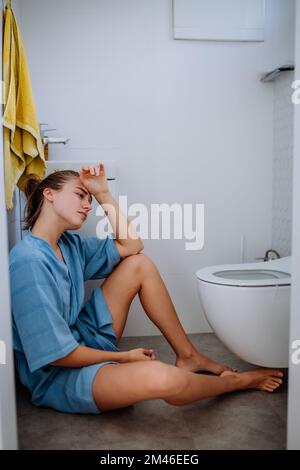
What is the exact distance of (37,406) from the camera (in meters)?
1.62

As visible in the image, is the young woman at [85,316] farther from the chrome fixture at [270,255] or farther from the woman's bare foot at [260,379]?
the chrome fixture at [270,255]

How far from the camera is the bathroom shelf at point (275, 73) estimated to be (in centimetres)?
221

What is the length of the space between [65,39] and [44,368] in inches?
60.6

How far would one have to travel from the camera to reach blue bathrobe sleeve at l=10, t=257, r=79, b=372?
1379mm

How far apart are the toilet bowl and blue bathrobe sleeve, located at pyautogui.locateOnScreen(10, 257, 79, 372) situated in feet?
1.92

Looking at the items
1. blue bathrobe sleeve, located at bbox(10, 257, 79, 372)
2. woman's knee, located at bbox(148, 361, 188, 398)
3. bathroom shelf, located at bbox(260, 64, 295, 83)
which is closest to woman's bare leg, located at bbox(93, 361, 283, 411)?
woman's knee, located at bbox(148, 361, 188, 398)

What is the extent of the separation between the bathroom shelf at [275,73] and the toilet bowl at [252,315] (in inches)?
41.4

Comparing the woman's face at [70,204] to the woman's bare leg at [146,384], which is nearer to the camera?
the woman's bare leg at [146,384]

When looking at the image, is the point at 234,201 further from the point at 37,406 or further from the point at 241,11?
the point at 37,406

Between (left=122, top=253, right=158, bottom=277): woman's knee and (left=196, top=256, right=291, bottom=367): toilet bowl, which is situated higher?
(left=122, top=253, right=158, bottom=277): woman's knee

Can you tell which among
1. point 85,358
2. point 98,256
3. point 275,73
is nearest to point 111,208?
point 98,256

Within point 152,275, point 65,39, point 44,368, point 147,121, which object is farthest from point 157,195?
point 44,368

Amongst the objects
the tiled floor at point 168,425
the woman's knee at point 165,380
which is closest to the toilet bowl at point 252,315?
the tiled floor at point 168,425

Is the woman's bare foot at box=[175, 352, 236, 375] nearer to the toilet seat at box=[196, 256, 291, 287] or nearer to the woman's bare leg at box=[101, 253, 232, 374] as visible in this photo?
the woman's bare leg at box=[101, 253, 232, 374]
